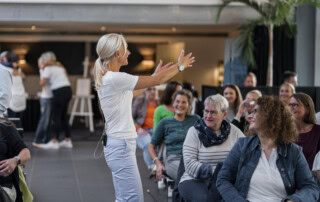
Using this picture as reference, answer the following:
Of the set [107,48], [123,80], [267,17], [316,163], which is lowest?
[316,163]

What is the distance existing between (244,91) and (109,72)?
427 cm

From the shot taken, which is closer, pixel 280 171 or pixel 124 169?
pixel 280 171

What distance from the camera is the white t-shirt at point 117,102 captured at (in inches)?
152

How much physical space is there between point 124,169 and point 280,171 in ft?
3.14

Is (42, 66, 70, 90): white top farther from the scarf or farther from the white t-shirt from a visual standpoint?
the white t-shirt

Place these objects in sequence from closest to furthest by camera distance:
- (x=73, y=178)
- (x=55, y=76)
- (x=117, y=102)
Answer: (x=117, y=102), (x=73, y=178), (x=55, y=76)

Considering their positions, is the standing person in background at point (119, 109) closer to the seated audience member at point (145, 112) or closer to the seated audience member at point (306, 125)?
the seated audience member at point (306, 125)

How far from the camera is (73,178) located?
7.99 meters

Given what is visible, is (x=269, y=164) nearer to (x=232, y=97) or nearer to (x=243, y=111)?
(x=243, y=111)

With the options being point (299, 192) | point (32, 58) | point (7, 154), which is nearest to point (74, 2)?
point (32, 58)

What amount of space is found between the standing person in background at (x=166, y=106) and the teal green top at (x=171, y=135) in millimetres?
830

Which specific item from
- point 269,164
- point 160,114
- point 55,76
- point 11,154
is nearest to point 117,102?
point 11,154

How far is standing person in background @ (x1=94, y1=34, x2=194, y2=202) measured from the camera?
3898 millimetres

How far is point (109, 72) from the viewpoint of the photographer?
3896mm
